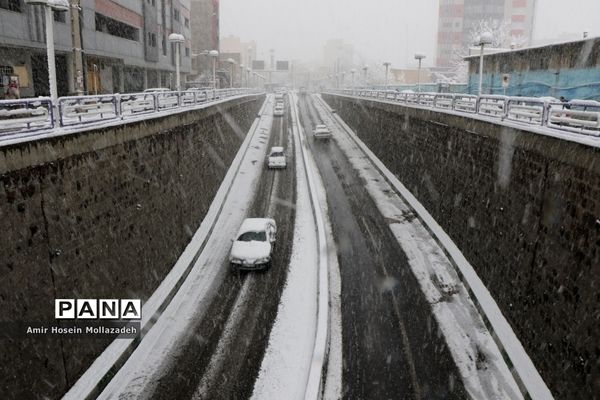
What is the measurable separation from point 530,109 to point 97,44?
119 feet

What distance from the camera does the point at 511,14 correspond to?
12644 cm

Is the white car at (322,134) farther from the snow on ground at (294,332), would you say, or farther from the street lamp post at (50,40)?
the street lamp post at (50,40)

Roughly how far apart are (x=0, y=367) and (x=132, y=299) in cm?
640

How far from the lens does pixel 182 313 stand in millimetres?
16297

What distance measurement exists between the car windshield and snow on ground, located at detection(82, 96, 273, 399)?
141 centimetres

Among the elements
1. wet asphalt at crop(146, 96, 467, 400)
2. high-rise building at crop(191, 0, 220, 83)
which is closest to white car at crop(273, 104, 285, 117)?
high-rise building at crop(191, 0, 220, 83)

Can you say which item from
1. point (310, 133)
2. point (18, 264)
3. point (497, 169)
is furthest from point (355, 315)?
point (310, 133)

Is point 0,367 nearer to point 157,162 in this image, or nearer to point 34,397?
point 34,397

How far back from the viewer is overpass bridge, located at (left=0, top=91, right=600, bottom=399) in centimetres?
1080

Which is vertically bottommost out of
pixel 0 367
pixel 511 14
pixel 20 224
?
pixel 0 367

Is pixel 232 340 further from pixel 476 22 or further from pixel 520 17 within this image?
pixel 476 22

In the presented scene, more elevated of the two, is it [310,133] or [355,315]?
[310,133]

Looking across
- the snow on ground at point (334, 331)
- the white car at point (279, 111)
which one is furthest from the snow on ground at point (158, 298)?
the white car at point (279, 111)
